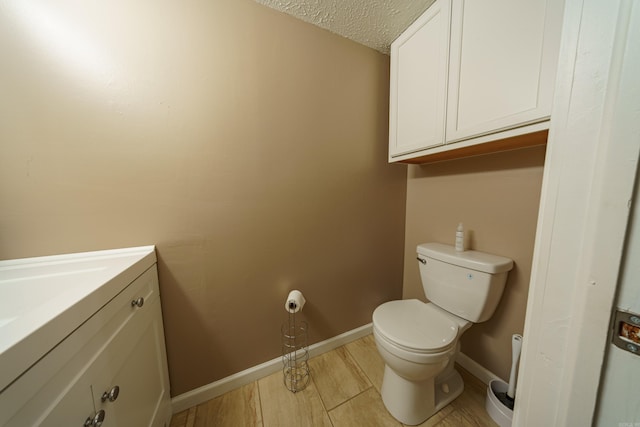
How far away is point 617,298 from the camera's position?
0.29 meters

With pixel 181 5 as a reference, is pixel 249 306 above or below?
below

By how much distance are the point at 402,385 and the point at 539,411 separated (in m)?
0.70

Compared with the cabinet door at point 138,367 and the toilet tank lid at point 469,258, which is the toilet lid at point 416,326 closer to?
the toilet tank lid at point 469,258

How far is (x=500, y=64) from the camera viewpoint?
2.50ft

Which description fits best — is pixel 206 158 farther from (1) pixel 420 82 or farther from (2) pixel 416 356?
(2) pixel 416 356

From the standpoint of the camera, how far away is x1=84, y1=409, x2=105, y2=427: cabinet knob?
448 mm

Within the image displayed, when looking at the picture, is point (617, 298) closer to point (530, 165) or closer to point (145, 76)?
point (530, 165)

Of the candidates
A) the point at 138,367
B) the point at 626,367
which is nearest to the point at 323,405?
the point at 138,367

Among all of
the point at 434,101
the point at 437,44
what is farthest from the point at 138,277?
the point at 437,44

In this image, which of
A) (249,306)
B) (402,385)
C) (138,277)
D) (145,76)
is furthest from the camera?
(249,306)

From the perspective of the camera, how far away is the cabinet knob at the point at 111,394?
50 cm

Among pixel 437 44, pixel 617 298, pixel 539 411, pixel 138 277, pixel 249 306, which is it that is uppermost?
pixel 437 44

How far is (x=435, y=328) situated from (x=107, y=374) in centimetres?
120

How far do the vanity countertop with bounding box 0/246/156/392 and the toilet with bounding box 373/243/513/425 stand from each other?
1.02 meters
